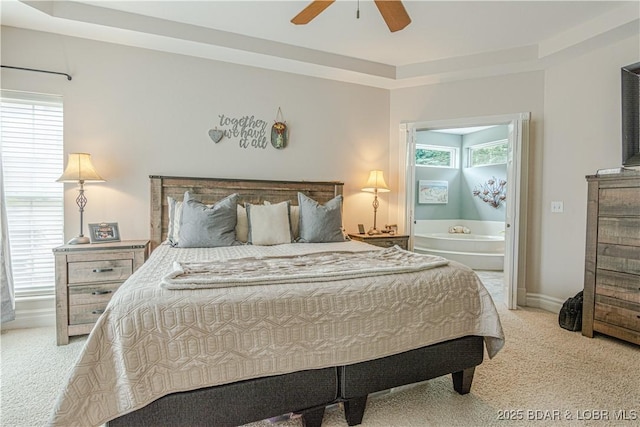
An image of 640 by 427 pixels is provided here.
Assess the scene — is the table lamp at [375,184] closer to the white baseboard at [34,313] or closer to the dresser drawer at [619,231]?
the dresser drawer at [619,231]

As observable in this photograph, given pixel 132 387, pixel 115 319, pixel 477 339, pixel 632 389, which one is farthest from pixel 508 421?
pixel 115 319

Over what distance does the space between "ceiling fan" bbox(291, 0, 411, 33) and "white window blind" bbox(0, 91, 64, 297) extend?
2.42 meters

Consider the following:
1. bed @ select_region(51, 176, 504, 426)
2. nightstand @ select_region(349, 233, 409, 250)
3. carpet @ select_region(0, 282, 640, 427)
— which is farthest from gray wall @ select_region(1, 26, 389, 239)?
bed @ select_region(51, 176, 504, 426)

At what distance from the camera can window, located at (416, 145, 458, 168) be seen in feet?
23.4

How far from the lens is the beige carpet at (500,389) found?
5.76 ft

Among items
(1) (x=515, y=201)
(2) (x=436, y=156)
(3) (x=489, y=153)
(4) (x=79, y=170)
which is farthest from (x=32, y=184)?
(3) (x=489, y=153)

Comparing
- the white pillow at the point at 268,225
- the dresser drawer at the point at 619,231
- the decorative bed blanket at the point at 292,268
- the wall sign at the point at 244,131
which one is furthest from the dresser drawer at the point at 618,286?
the wall sign at the point at 244,131

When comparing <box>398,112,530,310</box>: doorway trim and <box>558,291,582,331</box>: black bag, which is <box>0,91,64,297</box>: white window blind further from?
<box>558,291,582,331</box>: black bag

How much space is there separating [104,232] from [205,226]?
3.11ft

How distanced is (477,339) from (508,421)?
0.42 metres

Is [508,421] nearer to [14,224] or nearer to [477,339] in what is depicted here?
[477,339]

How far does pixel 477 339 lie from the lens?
1.90 meters

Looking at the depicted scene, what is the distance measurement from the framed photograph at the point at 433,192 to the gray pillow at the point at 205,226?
5.13 m

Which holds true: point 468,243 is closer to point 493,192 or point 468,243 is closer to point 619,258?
point 493,192
